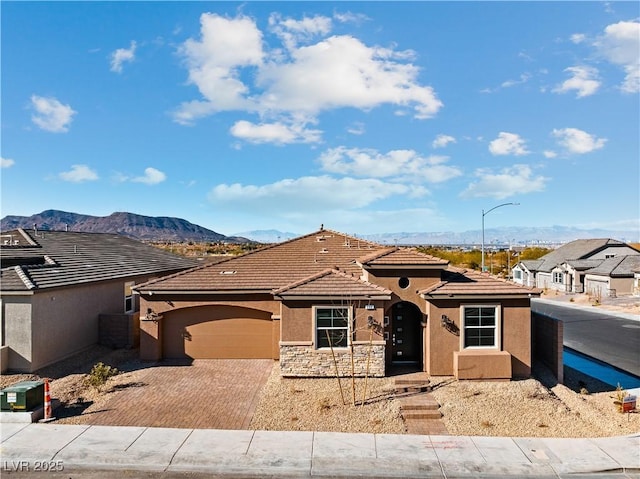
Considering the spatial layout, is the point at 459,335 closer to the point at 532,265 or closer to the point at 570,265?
the point at 570,265

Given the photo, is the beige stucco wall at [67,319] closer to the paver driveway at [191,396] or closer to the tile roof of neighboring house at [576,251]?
the paver driveway at [191,396]

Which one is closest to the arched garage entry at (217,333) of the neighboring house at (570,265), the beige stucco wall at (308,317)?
the beige stucco wall at (308,317)

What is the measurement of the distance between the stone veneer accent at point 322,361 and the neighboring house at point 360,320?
0.03 meters

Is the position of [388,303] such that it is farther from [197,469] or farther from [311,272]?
[197,469]

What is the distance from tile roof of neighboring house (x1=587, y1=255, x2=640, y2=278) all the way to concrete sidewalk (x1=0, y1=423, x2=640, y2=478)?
3654cm

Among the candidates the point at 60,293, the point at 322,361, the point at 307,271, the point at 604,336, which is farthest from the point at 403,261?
the point at 604,336

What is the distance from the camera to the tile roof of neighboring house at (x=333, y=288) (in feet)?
48.6

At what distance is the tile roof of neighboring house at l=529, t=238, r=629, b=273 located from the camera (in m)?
50.2

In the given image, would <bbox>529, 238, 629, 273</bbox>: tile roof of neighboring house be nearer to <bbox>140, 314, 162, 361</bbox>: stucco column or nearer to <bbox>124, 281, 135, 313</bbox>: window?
<bbox>124, 281, 135, 313</bbox>: window

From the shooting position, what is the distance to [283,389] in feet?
45.1

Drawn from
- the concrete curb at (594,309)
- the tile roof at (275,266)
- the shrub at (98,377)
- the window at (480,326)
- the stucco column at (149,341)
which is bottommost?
the concrete curb at (594,309)

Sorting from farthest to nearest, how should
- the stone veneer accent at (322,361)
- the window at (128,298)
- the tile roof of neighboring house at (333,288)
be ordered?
the window at (128,298), the tile roof of neighboring house at (333,288), the stone veneer accent at (322,361)

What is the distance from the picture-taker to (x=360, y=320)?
15.0 metres

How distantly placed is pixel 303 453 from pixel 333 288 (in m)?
6.20
